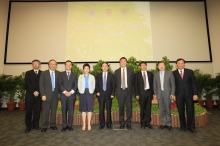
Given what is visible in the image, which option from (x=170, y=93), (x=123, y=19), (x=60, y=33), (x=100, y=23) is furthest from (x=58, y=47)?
(x=170, y=93)

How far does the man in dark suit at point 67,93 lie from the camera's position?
11.8 ft

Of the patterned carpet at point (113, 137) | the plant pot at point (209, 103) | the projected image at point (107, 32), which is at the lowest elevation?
the patterned carpet at point (113, 137)

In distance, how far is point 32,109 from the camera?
3.69m

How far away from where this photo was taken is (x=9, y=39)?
677cm

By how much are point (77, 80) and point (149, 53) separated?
4227 mm

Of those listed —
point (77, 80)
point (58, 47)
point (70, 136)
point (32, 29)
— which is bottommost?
point (70, 136)

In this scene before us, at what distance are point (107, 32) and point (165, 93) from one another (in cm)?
439

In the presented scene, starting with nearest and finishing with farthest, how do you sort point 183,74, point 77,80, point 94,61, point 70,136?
point 70,136 < point 183,74 < point 77,80 < point 94,61

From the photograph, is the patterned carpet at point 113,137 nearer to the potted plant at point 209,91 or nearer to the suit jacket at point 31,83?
the suit jacket at point 31,83

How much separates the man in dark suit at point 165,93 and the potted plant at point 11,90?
6254mm

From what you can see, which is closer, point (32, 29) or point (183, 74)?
point (183, 74)

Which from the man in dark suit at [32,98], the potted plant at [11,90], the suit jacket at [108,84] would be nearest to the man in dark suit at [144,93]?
the suit jacket at [108,84]

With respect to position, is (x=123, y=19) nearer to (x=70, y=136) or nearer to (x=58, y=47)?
(x=58, y=47)

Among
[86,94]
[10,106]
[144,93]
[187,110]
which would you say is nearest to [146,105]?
[144,93]
